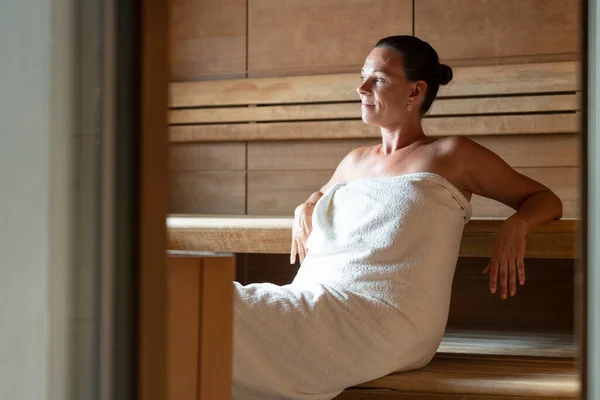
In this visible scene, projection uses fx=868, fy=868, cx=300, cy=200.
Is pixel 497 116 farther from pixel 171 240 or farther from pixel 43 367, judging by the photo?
pixel 43 367

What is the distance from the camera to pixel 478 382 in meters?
2.15

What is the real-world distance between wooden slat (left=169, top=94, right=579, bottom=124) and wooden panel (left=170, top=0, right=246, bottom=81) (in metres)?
0.21

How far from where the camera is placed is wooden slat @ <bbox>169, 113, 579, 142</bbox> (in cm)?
377

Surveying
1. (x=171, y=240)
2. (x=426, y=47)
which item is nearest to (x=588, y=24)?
(x=426, y=47)

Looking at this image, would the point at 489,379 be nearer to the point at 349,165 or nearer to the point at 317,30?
the point at 349,165

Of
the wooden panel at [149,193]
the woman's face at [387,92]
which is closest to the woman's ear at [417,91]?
the woman's face at [387,92]

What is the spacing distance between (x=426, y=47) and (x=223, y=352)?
178cm

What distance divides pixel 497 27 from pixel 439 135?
0.55 meters

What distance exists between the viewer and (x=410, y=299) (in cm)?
237

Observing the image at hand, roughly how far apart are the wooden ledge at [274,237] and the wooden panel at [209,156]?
117 cm

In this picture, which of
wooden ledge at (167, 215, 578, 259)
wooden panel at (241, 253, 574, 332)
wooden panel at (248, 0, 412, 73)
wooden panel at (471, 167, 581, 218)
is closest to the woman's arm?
wooden ledge at (167, 215, 578, 259)

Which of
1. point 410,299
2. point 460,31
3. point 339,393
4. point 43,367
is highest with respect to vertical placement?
point 460,31

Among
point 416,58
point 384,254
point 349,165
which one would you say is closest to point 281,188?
point 349,165

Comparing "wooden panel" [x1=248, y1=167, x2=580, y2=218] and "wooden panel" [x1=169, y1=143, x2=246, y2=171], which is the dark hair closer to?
"wooden panel" [x1=248, y1=167, x2=580, y2=218]
